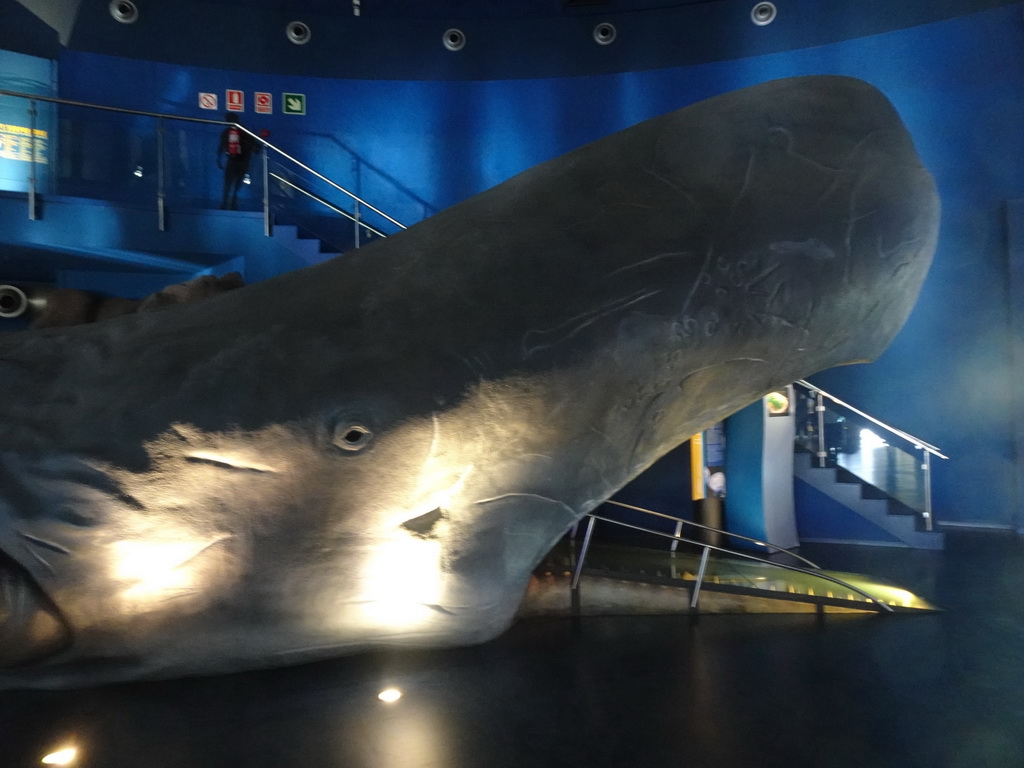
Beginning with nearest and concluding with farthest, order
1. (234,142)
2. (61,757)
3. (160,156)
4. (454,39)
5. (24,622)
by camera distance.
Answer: (61,757), (24,622), (160,156), (234,142), (454,39)

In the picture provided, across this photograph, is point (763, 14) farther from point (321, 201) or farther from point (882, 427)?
point (321, 201)

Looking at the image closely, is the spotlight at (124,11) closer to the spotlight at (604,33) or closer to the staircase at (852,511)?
the spotlight at (604,33)

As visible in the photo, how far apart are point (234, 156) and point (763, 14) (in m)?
7.07

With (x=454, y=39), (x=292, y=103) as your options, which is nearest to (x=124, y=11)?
(x=292, y=103)

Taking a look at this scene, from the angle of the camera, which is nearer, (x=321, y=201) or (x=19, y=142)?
(x=19, y=142)

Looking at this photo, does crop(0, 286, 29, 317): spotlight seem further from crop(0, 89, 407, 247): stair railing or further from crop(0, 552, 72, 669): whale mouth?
crop(0, 552, 72, 669): whale mouth

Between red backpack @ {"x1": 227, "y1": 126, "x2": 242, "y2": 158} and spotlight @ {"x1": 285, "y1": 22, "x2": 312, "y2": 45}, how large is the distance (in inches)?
131

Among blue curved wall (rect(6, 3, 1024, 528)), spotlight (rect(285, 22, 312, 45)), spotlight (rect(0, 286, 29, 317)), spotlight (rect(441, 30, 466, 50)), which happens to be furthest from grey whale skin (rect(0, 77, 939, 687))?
spotlight (rect(285, 22, 312, 45))

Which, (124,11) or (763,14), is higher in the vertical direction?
(124,11)

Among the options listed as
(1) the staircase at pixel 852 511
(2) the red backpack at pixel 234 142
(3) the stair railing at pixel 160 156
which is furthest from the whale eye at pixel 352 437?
(1) the staircase at pixel 852 511

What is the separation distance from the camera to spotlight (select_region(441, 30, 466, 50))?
1017cm

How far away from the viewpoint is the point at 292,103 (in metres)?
10.2

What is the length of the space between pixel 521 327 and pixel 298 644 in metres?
1.95

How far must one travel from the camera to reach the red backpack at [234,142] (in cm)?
765
